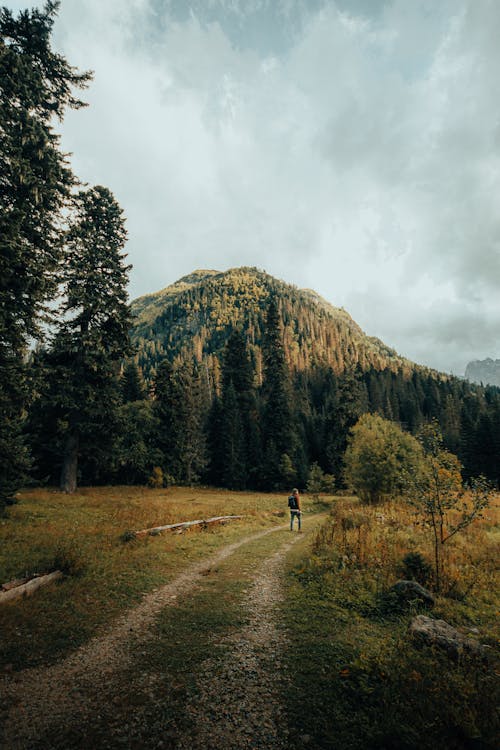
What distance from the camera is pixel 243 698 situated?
4316 mm

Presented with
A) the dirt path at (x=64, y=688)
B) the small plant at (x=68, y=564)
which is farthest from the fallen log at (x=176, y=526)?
the dirt path at (x=64, y=688)

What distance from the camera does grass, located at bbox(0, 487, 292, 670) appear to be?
5891 mm

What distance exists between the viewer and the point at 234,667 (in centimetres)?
503

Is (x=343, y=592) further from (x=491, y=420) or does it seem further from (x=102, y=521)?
(x=491, y=420)

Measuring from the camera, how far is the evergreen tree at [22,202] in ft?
41.7

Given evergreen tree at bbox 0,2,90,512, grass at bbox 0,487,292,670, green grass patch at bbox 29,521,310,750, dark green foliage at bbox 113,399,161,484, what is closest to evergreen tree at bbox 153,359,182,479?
dark green foliage at bbox 113,399,161,484

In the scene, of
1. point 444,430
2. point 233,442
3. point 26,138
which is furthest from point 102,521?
point 444,430

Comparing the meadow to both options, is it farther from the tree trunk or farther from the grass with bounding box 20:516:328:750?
the tree trunk

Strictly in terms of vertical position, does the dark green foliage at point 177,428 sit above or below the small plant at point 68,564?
above

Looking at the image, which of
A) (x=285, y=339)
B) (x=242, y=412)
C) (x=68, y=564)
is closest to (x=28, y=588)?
(x=68, y=564)

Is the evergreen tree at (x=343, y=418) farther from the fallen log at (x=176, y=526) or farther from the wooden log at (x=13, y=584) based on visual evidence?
the wooden log at (x=13, y=584)

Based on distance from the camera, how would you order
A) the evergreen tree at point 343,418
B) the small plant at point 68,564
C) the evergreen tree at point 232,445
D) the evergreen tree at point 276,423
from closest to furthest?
1. the small plant at point 68,564
2. the evergreen tree at point 232,445
3. the evergreen tree at point 276,423
4. the evergreen tree at point 343,418

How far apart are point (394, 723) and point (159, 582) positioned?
6.83 meters

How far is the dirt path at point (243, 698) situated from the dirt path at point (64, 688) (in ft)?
0.59
